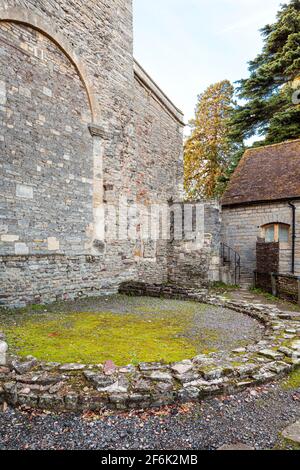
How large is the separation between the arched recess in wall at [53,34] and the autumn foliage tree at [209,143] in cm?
1231

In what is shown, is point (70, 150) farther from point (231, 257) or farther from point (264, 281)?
point (231, 257)

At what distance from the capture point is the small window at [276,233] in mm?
11844

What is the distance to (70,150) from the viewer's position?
26.2 ft

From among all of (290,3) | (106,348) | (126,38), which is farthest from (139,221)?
(290,3)

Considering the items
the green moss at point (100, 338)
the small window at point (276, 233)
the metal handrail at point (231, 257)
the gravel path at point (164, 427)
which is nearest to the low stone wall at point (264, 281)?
the metal handrail at point (231, 257)

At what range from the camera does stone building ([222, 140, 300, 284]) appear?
11531mm

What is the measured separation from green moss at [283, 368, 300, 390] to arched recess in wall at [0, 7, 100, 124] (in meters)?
8.01

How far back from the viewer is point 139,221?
36.8 ft

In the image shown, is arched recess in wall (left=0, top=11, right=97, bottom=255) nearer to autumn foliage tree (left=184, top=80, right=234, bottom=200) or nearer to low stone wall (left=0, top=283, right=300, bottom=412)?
low stone wall (left=0, top=283, right=300, bottom=412)

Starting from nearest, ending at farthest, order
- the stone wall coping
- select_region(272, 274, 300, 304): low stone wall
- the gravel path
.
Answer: the gravel path, select_region(272, 274, 300, 304): low stone wall, the stone wall coping

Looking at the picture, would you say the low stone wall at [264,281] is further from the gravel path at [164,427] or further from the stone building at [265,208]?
the gravel path at [164,427]

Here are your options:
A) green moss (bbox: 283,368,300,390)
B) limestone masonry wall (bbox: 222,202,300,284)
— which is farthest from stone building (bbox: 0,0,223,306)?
green moss (bbox: 283,368,300,390)

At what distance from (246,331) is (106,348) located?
252cm
